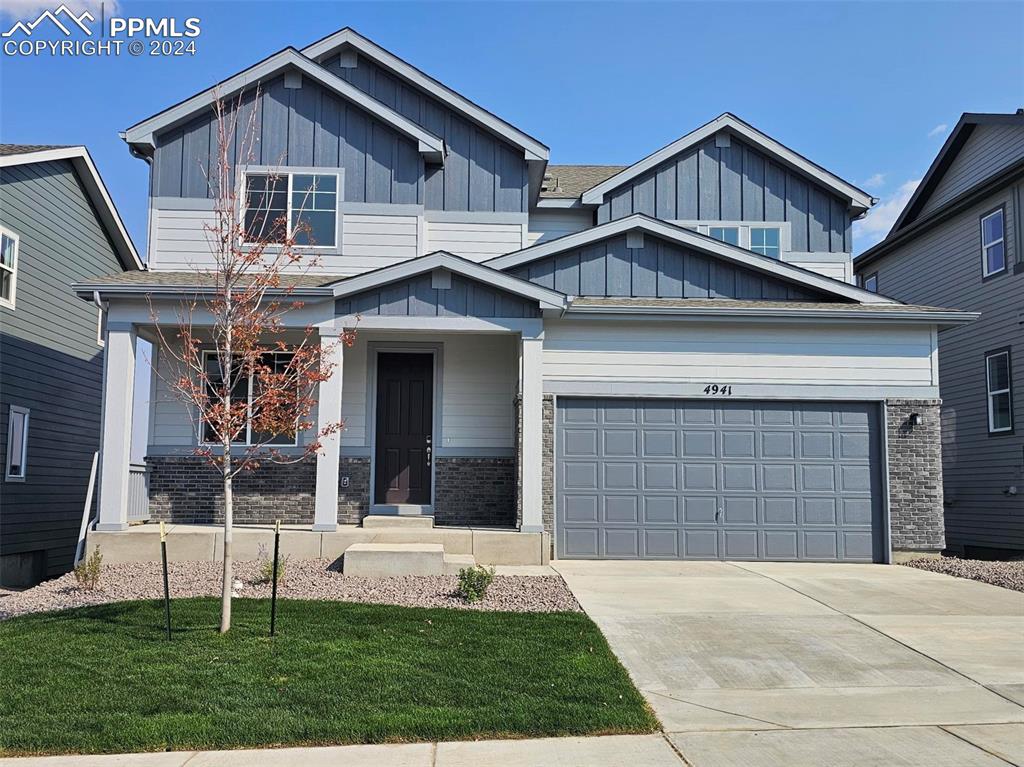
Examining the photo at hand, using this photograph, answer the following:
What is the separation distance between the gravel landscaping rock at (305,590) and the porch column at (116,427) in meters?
0.97

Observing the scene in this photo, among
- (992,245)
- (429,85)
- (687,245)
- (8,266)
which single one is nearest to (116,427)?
(8,266)

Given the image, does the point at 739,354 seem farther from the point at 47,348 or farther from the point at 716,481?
the point at 47,348

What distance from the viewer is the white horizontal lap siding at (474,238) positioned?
15.3m

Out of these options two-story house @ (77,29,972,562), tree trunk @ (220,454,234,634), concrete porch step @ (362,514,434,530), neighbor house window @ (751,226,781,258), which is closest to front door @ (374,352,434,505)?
two-story house @ (77,29,972,562)

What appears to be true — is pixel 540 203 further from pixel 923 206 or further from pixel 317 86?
pixel 923 206

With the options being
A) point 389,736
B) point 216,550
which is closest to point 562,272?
point 216,550

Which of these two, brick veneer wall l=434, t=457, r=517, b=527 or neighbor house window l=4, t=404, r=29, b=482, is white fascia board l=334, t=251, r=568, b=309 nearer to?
brick veneer wall l=434, t=457, r=517, b=527

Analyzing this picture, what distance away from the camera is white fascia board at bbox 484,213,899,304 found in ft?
45.7

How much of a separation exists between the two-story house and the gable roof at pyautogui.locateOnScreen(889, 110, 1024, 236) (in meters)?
7.20

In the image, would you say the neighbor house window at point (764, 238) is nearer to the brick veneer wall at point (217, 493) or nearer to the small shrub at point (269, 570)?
the brick veneer wall at point (217, 493)

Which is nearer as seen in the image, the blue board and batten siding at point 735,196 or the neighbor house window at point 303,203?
the neighbor house window at point 303,203

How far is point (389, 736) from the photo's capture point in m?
5.93

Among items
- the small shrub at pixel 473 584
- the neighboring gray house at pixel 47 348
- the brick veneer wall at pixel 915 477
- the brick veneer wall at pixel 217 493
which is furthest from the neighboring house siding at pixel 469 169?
the small shrub at pixel 473 584

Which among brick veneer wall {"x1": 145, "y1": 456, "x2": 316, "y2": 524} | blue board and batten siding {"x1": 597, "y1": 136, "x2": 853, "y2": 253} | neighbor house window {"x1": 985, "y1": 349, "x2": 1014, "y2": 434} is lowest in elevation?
brick veneer wall {"x1": 145, "y1": 456, "x2": 316, "y2": 524}
